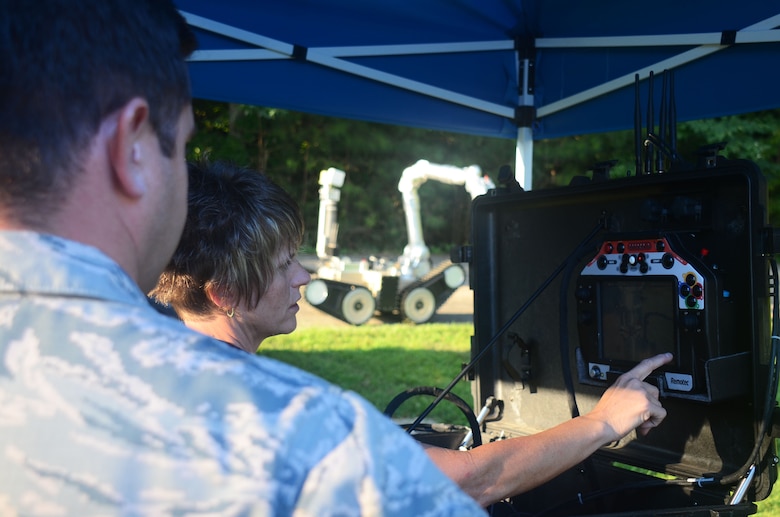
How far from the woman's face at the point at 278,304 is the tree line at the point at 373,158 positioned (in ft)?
53.0

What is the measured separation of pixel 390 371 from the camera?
251 inches

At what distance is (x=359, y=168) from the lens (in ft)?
67.1

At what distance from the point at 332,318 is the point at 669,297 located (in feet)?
27.4

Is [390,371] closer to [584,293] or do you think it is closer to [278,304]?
[584,293]

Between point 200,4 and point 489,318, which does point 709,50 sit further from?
point 200,4

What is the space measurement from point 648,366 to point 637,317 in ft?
0.55

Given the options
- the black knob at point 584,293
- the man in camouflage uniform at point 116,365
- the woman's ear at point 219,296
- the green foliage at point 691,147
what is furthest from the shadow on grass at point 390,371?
the green foliage at point 691,147

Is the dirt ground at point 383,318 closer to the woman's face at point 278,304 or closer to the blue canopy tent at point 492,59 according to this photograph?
the blue canopy tent at point 492,59

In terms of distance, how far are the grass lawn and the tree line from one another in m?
9.81

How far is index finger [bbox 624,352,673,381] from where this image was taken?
72.5 inches

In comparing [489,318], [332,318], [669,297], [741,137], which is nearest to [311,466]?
[669,297]

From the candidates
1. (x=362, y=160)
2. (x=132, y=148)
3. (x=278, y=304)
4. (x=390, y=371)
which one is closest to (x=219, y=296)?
(x=278, y=304)

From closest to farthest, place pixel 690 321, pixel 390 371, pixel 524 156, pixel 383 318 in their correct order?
pixel 690 321
pixel 524 156
pixel 390 371
pixel 383 318

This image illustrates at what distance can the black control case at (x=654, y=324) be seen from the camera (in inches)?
71.0
